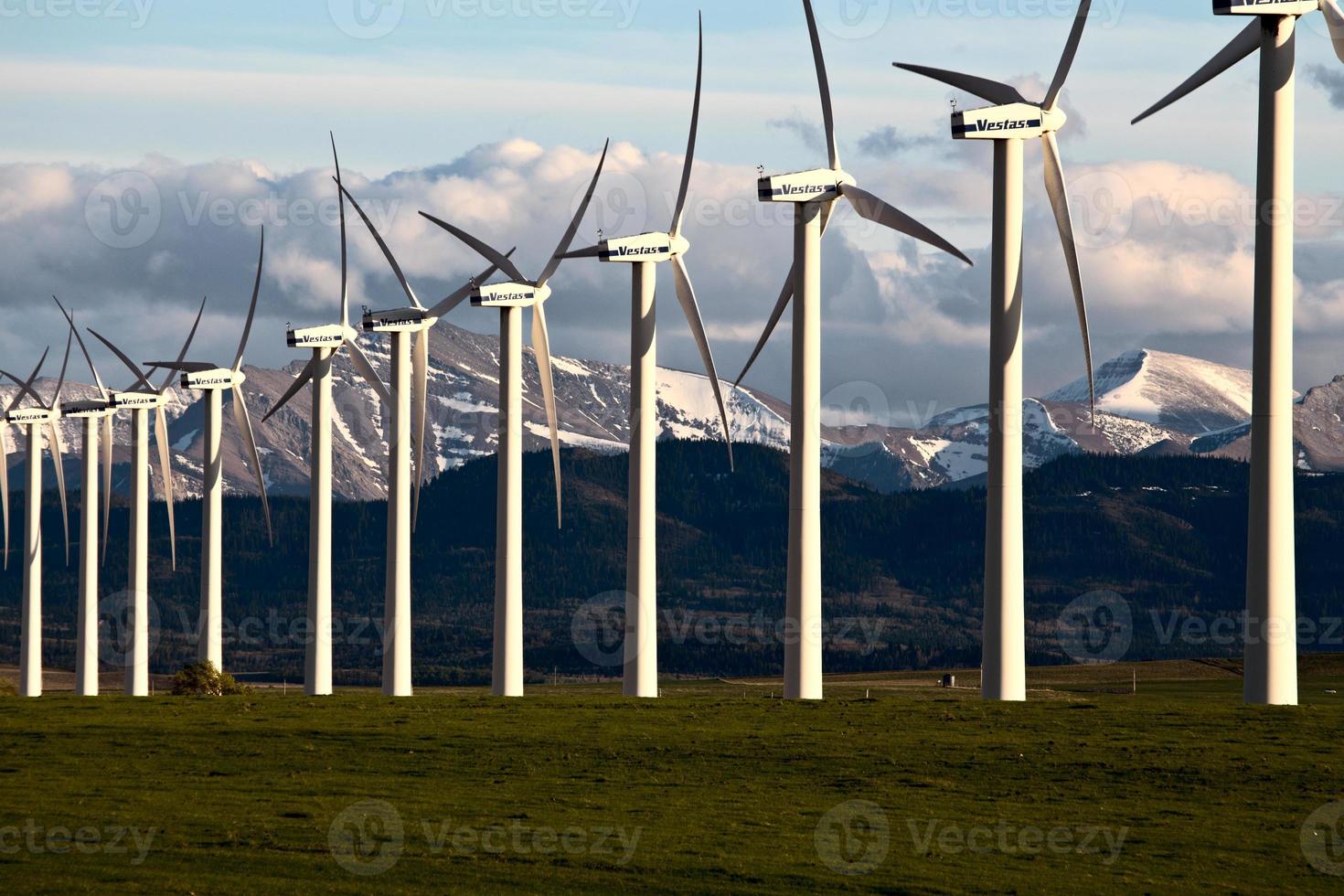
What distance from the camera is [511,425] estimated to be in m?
94.6

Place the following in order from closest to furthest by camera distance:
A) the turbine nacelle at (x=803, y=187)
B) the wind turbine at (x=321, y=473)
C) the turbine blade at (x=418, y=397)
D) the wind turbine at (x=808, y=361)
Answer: the wind turbine at (x=808, y=361) → the turbine nacelle at (x=803, y=187) → the turbine blade at (x=418, y=397) → the wind turbine at (x=321, y=473)

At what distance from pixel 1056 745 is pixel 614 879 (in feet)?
70.2

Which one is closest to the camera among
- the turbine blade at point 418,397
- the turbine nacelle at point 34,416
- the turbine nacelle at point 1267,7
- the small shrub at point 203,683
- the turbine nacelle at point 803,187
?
the turbine nacelle at point 1267,7

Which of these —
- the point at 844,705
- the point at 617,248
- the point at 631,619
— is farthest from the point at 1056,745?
the point at 617,248

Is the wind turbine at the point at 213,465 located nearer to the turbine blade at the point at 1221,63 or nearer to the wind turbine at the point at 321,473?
the wind turbine at the point at 321,473

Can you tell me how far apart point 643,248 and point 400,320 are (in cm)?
2314

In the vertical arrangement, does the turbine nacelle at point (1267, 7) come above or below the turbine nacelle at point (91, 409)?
above

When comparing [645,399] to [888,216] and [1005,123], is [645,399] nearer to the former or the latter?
[888,216]

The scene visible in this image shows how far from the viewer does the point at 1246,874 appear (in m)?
44.1

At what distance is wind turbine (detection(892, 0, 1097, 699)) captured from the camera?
68.8 meters

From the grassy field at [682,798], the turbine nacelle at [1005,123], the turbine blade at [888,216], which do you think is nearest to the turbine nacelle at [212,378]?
the grassy field at [682,798]

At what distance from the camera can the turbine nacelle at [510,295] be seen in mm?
97438

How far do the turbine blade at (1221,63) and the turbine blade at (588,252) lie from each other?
1158 inches

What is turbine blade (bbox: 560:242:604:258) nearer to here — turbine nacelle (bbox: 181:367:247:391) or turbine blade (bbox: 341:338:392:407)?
turbine blade (bbox: 341:338:392:407)
